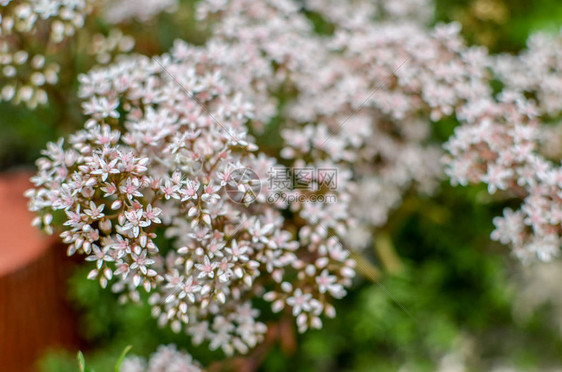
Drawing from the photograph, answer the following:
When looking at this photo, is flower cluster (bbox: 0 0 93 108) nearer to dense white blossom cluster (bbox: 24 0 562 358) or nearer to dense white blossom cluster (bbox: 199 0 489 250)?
dense white blossom cluster (bbox: 24 0 562 358)

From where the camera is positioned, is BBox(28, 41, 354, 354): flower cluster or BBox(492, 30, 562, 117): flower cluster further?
BBox(492, 30, 562, 117): flower cluster

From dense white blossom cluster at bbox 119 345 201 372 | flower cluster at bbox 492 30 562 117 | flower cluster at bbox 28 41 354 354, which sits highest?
flower cluster at bbox 492 30 562 117

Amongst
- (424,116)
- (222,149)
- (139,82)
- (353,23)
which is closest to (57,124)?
(139,82)

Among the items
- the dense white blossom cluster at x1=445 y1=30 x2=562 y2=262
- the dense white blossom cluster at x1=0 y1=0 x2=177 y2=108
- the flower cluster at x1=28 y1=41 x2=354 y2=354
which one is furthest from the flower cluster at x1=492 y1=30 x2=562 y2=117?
the dense white blossom cluster at x1=0 y1=0 x2=177 y2=108

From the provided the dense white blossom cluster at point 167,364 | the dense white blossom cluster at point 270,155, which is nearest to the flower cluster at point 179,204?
the dense white blossom cluster at point 270,155

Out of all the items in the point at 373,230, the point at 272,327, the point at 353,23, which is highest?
the point at 353,23

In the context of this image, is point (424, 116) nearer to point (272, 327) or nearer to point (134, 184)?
point (272, 327)
